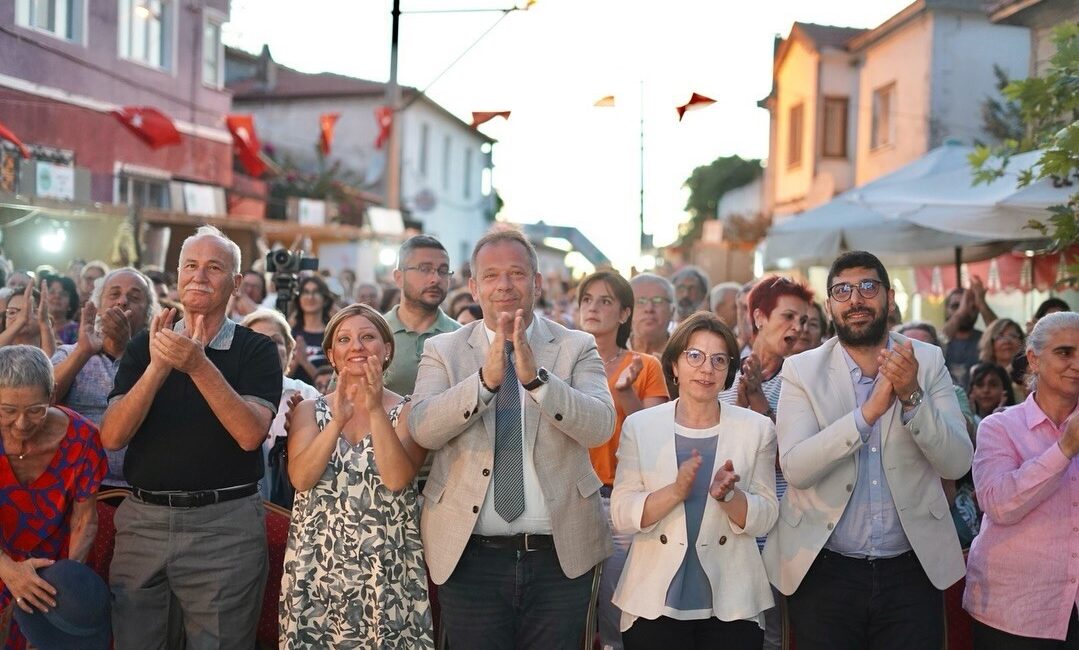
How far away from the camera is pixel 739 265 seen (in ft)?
71.2

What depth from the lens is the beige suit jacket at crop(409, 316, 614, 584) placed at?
3.72 meters

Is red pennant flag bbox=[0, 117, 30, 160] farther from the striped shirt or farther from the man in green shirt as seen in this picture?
the striped shirt

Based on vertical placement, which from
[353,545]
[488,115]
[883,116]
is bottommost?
[353,545]

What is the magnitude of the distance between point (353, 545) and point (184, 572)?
2.16ft

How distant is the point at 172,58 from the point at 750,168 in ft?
81.8

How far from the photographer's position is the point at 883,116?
73.5 ft

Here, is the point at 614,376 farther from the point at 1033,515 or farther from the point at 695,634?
A: the point at 1033,515

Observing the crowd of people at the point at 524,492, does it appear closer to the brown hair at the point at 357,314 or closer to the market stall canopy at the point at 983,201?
the brown hair at the point at 357,314

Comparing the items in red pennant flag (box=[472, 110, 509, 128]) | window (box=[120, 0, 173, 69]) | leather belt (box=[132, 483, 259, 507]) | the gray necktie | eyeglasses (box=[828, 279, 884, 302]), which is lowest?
leather belt (box=[132, 483, 259, 507])

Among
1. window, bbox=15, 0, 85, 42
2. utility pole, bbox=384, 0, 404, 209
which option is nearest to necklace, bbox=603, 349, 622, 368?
window, bbox=15, 0, 85, 42

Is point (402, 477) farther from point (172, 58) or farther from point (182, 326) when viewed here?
point (172, 58)

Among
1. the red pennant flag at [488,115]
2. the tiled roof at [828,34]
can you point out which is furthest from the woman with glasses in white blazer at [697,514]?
the tiled roof at [828,34]

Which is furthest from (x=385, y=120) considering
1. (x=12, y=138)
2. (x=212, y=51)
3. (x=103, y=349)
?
(x=103, y=349)

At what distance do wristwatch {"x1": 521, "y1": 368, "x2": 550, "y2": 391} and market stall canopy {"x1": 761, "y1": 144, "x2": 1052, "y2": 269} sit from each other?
176 inches
